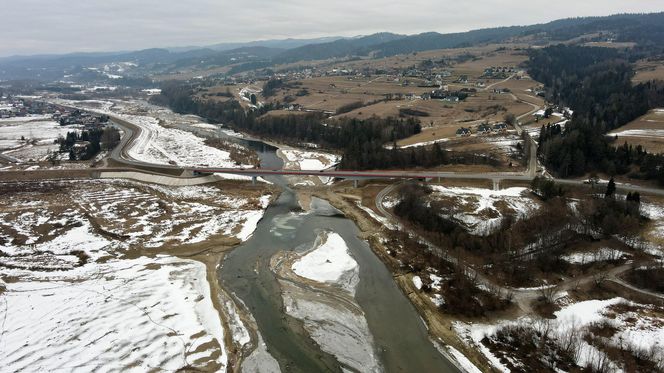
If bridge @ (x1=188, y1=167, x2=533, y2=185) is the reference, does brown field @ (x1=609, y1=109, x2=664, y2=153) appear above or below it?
above

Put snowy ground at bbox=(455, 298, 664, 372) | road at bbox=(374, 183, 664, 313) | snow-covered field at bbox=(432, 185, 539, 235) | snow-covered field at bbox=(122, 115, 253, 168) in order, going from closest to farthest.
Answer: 1. snowy ground at bbox=(455, 298, 664, 372)
2. road at bbox=(374, 183, 664, 313)
3. snow-covered field at bbox=(432, 185, 539, 235)
4. snow-covered field at bbox=(122, 115, 253, 168)

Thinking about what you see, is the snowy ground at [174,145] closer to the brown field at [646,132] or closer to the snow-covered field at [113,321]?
the snow-covered field at [113,321]

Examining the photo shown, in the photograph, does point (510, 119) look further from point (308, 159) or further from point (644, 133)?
point (308, 159)

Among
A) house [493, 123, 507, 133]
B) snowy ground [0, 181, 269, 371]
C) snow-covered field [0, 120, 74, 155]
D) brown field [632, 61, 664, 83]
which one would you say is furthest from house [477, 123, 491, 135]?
snow-covered field [0, 120, 74, 155]

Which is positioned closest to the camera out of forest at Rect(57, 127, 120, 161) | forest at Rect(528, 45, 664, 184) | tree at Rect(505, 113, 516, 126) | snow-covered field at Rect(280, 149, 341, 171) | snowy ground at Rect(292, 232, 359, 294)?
snowy ground at Rect(292, 232, 359, 294)

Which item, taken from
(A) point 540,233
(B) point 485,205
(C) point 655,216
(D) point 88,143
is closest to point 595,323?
(A) point 540,233

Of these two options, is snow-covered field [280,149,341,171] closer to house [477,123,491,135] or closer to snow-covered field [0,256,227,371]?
house [477,123,491,135]

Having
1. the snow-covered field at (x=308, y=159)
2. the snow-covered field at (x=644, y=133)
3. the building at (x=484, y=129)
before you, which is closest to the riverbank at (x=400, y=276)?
the snow-covered field at (x=308, y=159)
